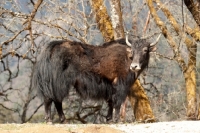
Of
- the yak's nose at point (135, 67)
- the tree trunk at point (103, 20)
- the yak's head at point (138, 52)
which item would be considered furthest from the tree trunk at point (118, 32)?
the yak's nose at point (135, 67)

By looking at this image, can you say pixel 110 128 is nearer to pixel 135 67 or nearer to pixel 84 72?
pixel 135 67

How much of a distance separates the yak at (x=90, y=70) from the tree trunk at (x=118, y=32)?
791 mm

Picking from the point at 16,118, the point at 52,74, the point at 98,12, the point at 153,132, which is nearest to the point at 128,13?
the point at 98,12

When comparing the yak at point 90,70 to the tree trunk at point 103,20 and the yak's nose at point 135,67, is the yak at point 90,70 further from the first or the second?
the tree trunk at point 103,20

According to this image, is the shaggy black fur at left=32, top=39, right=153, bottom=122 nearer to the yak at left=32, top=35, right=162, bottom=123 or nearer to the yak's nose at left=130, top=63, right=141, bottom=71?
the yak at left=32, top=35, right=162, bottom=123

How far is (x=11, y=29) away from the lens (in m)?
18.2

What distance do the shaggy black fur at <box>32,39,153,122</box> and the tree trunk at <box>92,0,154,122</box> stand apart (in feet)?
2.62

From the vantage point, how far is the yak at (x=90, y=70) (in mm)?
11531

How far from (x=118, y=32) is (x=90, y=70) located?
1.91 m

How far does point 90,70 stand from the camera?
11914 mm

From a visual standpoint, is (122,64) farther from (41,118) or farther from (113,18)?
(41,118)

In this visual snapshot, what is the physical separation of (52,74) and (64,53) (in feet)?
2.11

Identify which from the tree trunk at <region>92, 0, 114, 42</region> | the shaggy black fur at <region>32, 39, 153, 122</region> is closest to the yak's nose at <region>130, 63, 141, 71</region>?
the shaggy black fur at <region>32, 39, 153, 122</region>

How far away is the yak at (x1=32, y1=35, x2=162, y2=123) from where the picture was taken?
11.5m
